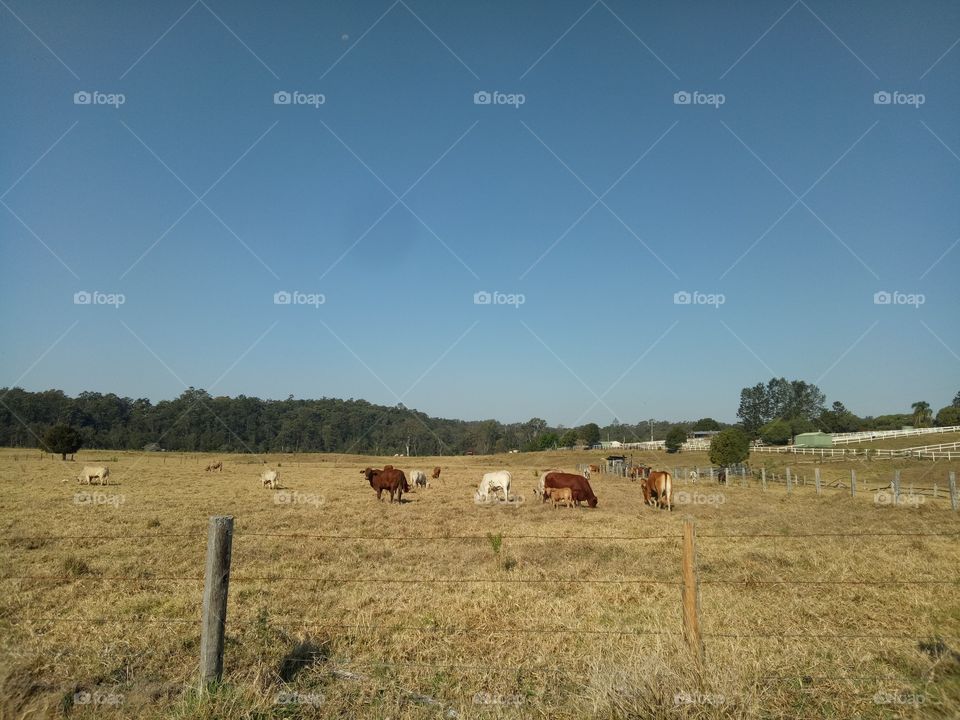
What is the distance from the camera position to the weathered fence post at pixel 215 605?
15.1 feet

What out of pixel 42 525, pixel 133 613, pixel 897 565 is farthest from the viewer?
pixel 42 525

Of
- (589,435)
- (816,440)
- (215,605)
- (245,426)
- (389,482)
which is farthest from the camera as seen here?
(589,435)

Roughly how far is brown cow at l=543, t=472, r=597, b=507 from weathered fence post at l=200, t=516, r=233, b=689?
64.9 ft

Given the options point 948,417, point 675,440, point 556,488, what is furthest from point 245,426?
point 948,417

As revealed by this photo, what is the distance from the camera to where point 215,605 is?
460cm

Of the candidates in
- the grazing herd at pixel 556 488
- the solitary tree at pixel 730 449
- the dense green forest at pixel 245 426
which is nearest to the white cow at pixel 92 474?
the grazing herd at pixel 556 488

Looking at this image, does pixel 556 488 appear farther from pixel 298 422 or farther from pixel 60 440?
pixel 298 422

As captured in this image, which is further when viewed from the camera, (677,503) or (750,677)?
(677,503)

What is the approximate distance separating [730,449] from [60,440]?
57.1 m

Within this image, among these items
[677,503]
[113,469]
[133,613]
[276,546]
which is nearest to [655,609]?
[133,613]

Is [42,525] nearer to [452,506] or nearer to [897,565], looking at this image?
[452,506]

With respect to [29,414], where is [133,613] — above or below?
below

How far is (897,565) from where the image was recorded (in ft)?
34.2

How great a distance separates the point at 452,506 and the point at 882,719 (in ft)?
60.3
